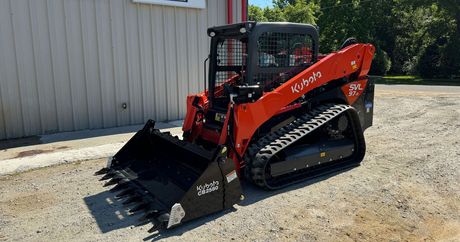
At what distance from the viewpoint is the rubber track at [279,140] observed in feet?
15.5

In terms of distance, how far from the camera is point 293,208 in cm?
445

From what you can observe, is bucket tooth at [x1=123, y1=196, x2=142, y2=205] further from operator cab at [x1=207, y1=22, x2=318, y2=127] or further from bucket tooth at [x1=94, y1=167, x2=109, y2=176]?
operator cab at [x1=207, y1=22, x2=318, y2=127]

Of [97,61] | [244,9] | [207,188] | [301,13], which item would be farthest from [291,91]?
[301,13]

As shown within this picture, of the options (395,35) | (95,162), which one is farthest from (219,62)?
(395,35)

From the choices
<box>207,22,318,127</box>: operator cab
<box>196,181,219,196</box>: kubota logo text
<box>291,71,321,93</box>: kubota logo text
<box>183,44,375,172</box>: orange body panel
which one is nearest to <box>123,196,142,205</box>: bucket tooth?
<box>196,181,219,196</box>: kubota logo text

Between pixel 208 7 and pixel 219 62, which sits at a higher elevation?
pixel 208 7

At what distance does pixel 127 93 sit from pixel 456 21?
84.2 feet

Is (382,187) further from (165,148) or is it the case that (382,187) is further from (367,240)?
(165,148)

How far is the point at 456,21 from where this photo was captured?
26.7 m

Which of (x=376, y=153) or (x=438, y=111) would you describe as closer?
(x=376, y=153)

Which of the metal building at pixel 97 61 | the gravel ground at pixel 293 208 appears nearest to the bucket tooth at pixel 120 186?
the gravel ground at pixel 293 208

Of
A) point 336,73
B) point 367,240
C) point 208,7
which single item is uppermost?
point 208,7

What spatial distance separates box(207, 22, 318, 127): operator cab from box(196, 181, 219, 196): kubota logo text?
1101 mm

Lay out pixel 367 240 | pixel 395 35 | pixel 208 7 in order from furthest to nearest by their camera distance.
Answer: pixel 395 35 < pixel 208 7 < pixel 367 240
